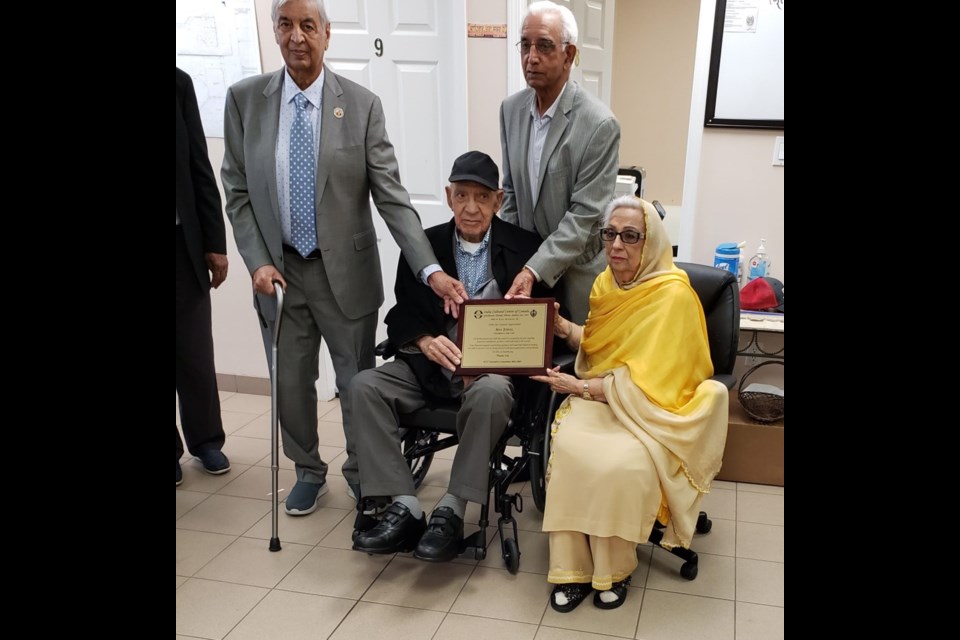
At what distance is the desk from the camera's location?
9.95ft

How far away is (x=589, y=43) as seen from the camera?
4.21 m

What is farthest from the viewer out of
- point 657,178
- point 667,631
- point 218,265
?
point 657,178

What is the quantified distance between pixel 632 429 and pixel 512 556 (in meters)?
0.60

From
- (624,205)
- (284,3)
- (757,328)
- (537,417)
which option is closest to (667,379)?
(537,417)

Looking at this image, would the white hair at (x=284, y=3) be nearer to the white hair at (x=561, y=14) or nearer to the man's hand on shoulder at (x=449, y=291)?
the white hair at (x=561, y=14)

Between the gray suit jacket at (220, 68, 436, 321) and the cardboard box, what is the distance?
4.75 ft

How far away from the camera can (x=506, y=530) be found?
281cm

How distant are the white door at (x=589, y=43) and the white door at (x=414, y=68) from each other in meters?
0.23

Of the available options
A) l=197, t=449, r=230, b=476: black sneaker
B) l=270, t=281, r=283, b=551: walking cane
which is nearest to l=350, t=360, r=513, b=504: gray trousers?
l=270, t=281, r=283, b=551: walking cane

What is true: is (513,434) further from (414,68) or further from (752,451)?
(414,68)

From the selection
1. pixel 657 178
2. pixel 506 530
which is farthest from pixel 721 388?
pixel 657 178

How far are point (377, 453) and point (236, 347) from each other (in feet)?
6.21
